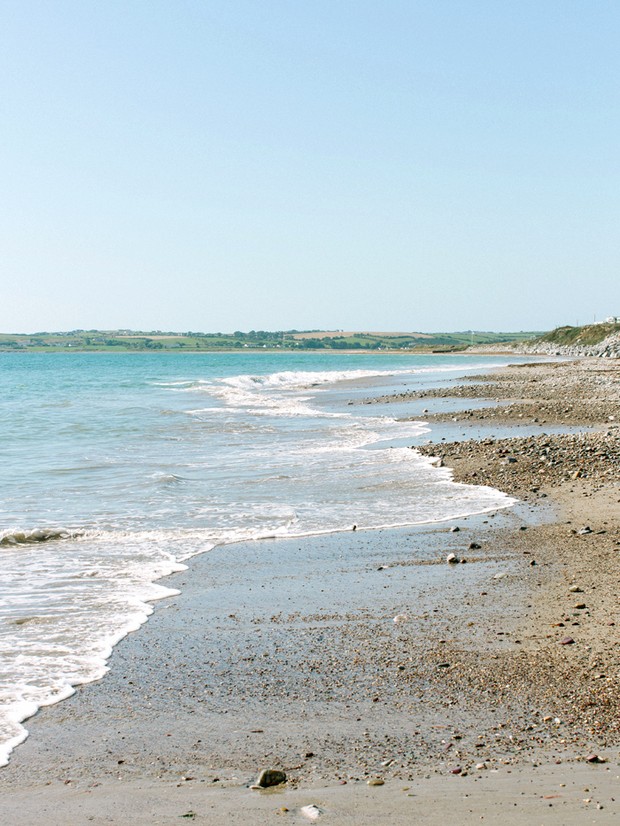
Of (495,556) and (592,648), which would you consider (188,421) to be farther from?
(592,648)

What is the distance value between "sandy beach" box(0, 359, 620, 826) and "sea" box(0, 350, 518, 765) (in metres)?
0.56

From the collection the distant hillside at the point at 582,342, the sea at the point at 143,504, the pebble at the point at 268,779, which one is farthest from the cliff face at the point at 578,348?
the pebble at the point at 268,779

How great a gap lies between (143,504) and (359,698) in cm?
1012

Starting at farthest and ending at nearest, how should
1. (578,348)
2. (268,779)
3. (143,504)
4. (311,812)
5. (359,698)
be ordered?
(578,348), (143,504), (359,698), (268,779), (311,812)

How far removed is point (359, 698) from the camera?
20.5 ft

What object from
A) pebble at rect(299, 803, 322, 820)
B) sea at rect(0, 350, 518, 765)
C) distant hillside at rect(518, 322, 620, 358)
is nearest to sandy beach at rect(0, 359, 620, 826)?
pebble at rect(299, 803, 322, 820)

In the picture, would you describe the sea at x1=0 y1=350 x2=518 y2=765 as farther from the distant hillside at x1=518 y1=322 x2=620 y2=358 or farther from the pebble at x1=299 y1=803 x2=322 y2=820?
the distant hillside at x1=518 y1=322 x2=620 y2=358

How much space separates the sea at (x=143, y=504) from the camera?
26.4 feet

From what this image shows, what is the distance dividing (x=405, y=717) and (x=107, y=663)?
2.80 metres

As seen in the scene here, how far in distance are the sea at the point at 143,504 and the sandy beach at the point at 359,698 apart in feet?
1.85

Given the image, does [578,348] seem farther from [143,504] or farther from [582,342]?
[143,504]

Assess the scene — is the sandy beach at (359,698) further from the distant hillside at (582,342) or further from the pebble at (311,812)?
the distant hillside at (582,342)

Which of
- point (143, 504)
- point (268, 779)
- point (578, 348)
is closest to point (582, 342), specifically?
point (578, 348)

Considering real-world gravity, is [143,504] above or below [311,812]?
below
